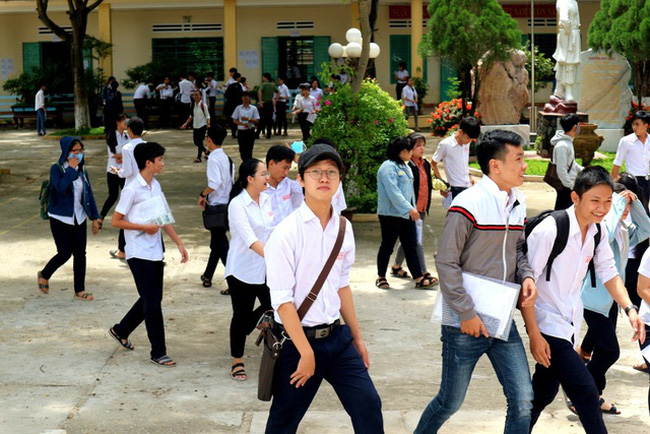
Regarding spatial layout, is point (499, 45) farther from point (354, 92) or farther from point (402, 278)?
point (402, 278)

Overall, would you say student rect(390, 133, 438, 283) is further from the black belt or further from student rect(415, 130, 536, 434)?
the black belt

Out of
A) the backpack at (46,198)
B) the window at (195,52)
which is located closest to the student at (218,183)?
the backpack at (46,198)

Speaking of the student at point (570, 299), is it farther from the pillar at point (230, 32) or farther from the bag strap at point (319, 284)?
the pillar at point (230, 32)

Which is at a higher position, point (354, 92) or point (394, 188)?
point (354, 92)

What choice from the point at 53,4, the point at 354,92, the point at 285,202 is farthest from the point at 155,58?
the point at 285,202

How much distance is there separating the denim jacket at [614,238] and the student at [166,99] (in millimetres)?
21627

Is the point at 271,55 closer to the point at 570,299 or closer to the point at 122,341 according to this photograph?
the point at 122,341

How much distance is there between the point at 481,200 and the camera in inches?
180

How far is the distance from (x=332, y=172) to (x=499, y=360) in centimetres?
122

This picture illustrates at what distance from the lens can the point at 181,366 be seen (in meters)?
7.02

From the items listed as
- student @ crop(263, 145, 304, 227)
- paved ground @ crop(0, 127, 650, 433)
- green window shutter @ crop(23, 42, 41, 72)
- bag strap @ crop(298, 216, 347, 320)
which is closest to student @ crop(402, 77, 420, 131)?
green window shutter @ crop(23, 42, 41, 72)

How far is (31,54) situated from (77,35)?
706 centimetres

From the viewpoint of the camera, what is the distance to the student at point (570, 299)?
4.66 metres

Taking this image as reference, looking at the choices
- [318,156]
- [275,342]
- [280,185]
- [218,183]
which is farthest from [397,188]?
[275,342]
